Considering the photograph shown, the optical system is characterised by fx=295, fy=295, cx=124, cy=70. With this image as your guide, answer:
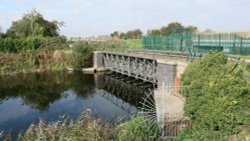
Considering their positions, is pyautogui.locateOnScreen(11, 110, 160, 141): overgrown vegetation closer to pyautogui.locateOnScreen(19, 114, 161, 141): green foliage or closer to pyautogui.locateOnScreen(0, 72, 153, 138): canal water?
pyautogui.locateOnScreen(19, 114, 161, 141): green foliage

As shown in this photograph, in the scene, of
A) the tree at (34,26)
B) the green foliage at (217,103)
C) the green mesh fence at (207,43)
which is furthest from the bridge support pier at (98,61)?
the green foliage at (217,103)

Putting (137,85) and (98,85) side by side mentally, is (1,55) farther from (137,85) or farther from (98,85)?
(137,85)

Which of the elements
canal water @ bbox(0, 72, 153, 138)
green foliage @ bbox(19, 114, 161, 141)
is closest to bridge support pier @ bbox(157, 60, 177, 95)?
canal water @ bbox(0, 72, 153, 138)

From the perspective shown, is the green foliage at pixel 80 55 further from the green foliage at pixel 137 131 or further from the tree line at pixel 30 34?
the green foliage at pixel 137 131

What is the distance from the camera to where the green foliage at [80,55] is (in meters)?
42.0

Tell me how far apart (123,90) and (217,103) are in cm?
2013

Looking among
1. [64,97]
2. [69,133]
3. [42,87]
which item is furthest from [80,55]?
[69,133]

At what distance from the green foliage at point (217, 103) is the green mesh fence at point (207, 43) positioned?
8856 millimetres

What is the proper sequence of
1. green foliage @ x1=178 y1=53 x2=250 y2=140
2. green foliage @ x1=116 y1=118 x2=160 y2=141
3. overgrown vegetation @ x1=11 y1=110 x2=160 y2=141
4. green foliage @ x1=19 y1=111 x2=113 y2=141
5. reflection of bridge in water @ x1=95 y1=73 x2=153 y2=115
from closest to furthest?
1. green foliage @ x1=19 y1=111 x2=113 y2=141
2. overgrown vegetation @ x1=11 y1=110 x2=160 y2=141
3. green foliage @ x1=178 y1=53 x2=250 y2=140
4. green foliage @ x1=116 y1=118 x2=160 y2=141
5. reflection of bridge in water @ x1=95 y1=73 x2=153 y2=115

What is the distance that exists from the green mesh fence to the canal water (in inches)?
230

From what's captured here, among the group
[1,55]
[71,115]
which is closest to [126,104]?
[71,115]

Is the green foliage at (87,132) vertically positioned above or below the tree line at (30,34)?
below

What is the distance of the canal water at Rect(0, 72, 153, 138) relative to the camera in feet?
67.9

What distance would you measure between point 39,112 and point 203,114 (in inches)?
593
